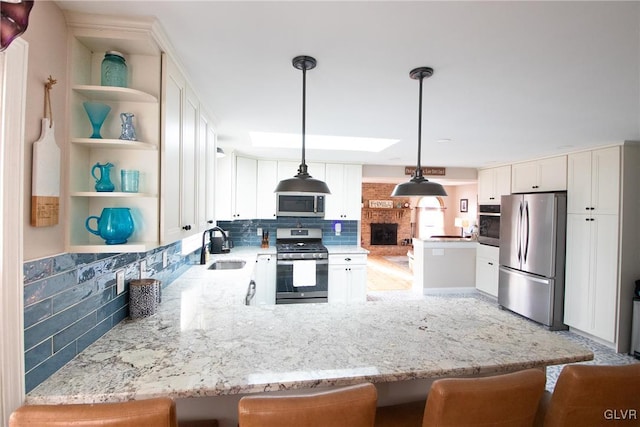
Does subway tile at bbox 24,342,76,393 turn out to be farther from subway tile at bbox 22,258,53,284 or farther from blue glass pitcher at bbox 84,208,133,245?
blue glass pitcher at bbox 84,208,133,245

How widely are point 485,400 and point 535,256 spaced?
365cm

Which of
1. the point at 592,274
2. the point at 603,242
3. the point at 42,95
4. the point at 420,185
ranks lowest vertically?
the point at 592,274

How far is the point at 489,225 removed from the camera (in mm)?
4832

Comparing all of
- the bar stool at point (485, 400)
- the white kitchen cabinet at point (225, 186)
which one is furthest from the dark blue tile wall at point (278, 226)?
the bar stool at point (485, 400)

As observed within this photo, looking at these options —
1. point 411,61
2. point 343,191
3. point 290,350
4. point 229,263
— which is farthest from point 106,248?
point 343,191

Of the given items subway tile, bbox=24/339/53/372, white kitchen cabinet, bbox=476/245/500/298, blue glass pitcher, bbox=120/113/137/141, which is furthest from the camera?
white kitchen cabinet, bbox=476/245/500/298

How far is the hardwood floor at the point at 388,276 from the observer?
552 centimetres

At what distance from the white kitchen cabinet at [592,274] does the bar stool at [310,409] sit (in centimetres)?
379

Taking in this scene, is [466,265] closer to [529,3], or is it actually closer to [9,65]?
[529,3]

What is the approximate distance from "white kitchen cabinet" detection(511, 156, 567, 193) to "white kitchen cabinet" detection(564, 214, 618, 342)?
1.62ft

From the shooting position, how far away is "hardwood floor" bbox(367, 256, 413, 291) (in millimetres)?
5520

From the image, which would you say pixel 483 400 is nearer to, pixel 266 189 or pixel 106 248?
pixel 106 248

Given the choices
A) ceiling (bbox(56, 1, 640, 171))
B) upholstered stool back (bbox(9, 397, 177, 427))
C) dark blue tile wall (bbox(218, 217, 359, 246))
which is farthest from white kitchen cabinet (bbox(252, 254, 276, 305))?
upholstered stool back (bbox(9, 397, 177, 427))

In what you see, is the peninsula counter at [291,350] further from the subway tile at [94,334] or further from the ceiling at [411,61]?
the ceiling at [411,61]
